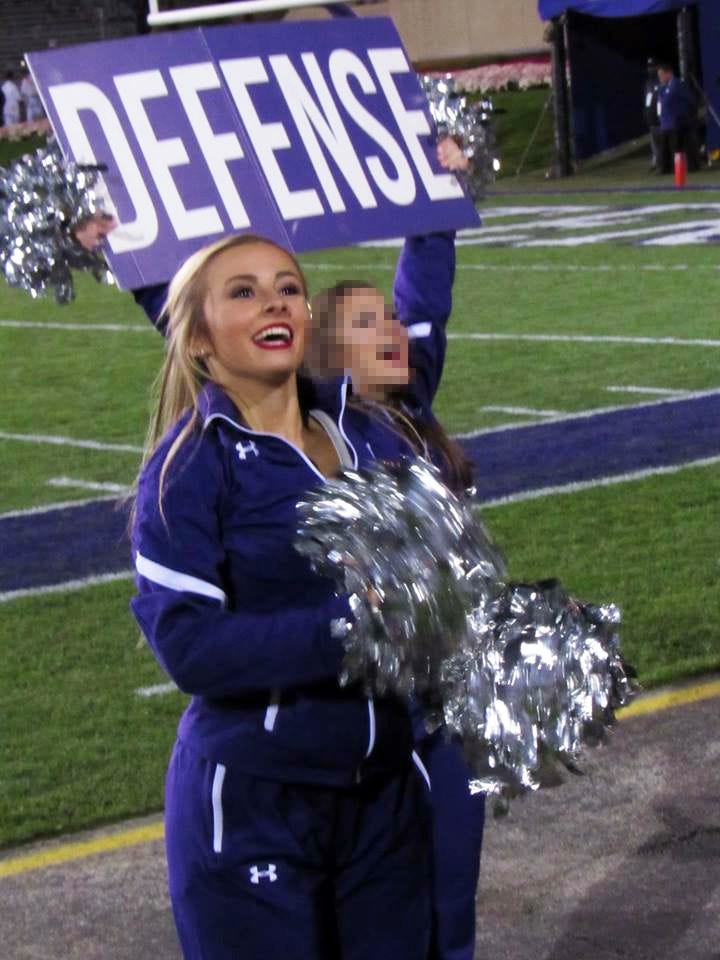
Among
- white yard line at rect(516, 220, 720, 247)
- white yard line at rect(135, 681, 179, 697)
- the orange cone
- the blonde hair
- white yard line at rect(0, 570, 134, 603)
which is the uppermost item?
the blonde hair

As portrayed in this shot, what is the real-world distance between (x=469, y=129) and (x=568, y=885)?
171 centimetres

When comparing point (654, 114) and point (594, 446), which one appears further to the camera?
point (654, 114)

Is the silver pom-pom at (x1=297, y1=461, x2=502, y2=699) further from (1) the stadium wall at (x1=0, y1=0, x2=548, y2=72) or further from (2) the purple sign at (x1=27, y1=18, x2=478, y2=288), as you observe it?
(1) the stadium wall at (x1=0, y1=0, x2=548, y2=72)

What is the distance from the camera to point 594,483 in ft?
28.8

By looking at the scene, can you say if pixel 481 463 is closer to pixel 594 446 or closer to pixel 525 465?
pixel 525 465

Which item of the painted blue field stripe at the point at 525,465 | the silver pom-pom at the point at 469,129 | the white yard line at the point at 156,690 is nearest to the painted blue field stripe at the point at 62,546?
the painted blue field stripe at the point at 525,465

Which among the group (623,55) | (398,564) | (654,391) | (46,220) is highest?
(623,55)

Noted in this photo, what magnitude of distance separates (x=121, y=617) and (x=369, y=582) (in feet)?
15.4

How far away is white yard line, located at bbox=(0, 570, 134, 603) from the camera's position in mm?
7465

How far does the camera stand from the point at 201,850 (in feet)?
8.59

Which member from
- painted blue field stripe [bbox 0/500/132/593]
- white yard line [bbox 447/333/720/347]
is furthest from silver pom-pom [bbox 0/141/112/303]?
white yard line [bbox 447/333/720/347]

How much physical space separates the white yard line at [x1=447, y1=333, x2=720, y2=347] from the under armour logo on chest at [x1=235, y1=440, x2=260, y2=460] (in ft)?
33.6

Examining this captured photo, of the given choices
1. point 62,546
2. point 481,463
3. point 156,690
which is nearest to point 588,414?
point 481,463

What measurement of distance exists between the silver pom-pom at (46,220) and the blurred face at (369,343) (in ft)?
1.30
